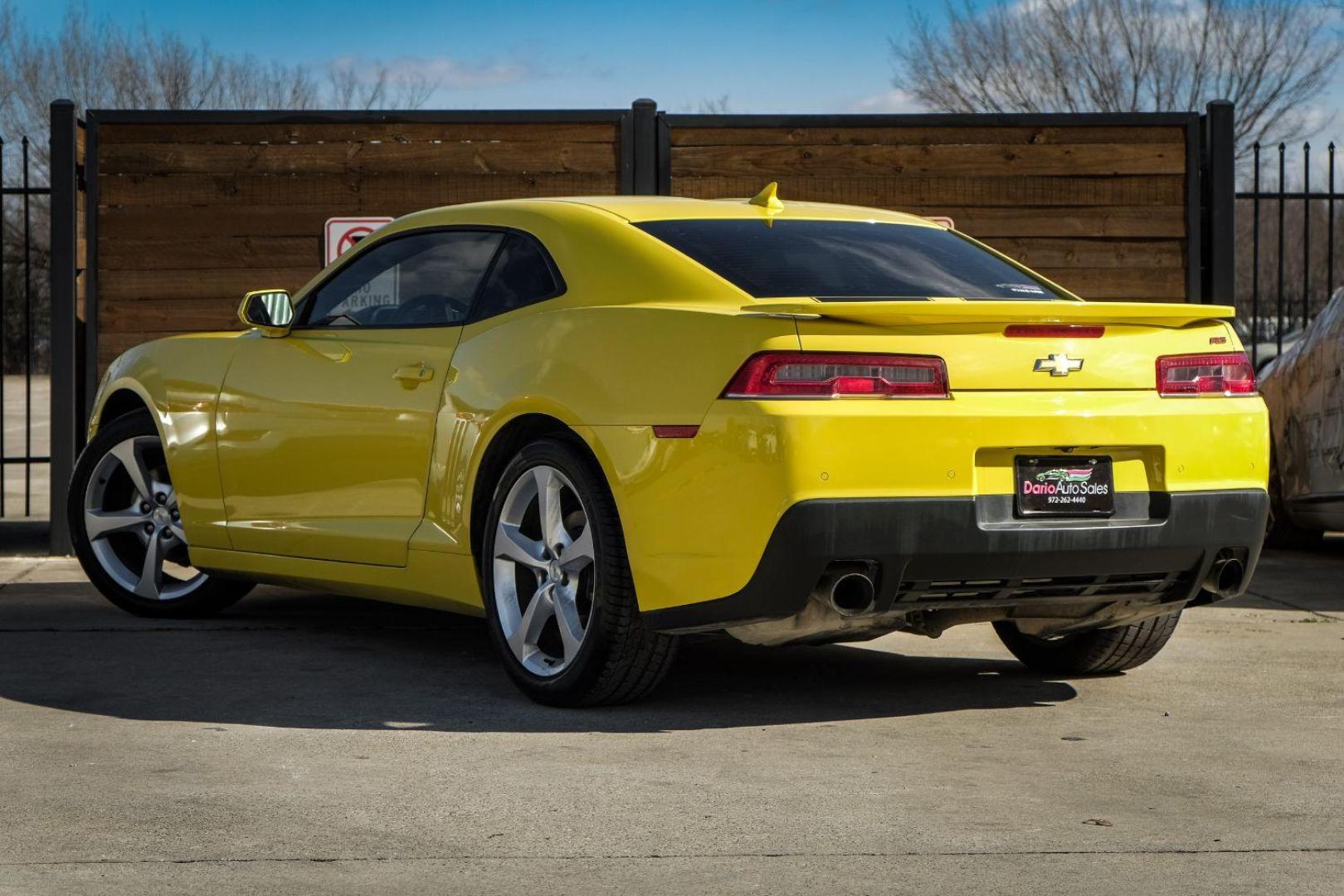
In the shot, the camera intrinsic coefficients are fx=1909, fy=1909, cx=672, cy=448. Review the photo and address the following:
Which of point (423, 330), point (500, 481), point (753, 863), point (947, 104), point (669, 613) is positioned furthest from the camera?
point (947, 104)

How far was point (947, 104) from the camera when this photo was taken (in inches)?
1451

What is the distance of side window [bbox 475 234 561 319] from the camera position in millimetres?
5766

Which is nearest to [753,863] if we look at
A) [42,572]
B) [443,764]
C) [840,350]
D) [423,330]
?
[443,764]

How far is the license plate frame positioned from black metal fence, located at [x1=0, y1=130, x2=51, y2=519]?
20.6 ft

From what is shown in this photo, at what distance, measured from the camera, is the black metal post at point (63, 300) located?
9766 millimetres

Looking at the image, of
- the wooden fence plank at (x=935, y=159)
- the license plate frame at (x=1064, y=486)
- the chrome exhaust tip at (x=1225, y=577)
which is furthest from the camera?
the wooden fence plank at (x=935, y=159)

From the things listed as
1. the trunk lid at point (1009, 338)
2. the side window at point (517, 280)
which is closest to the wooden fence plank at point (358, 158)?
the side window at point (517, 280)

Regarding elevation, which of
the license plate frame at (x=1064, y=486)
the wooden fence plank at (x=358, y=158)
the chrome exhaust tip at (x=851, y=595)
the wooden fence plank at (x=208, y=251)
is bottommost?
the chrome exhaust tip at (x=851, y=595)

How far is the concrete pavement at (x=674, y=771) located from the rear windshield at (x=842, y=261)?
1224 millimetres

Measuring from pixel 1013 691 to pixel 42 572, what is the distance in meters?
5.17

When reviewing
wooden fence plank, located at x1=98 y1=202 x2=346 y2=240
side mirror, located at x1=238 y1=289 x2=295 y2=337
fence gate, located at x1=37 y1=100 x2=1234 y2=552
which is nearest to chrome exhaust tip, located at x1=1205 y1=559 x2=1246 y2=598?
side mirror, located at x1=238 y1=289 x2=295 y2=337

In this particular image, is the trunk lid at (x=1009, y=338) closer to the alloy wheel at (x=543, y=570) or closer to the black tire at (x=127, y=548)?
the alloy wheel at (x=543, y=570)

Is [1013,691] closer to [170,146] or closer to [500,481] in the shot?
[500,481]

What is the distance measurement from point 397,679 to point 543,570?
32.0 inches
